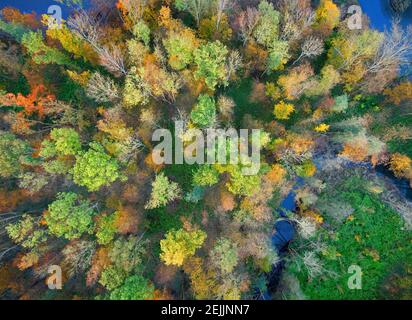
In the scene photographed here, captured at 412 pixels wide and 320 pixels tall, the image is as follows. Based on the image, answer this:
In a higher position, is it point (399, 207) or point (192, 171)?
point (192, 171)

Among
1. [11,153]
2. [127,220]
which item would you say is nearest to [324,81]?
[127,220]

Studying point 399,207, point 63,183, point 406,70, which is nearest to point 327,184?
point 399,207

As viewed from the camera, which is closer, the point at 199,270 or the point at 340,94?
the point at 199,270

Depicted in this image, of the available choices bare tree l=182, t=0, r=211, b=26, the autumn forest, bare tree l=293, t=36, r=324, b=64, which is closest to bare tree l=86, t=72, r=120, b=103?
the autumn forest

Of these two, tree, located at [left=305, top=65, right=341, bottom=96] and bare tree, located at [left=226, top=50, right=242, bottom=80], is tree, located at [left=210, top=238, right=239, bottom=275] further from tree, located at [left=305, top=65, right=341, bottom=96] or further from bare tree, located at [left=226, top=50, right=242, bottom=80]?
tree, located at [left=305, top=65, right=341, bottom=96]

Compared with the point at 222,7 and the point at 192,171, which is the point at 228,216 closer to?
the point at 192,171

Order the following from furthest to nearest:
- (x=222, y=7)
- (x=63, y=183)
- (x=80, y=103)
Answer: (x=80, y=103), (x=63, y=183), (x=222, y=7)

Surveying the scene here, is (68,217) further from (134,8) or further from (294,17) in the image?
(294,17)

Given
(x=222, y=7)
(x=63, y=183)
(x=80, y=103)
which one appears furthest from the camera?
(x=80, y=103)
